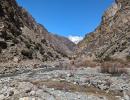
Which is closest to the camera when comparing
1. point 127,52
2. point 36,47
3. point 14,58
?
point 14,58

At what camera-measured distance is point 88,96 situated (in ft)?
64.4

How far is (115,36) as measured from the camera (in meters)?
107

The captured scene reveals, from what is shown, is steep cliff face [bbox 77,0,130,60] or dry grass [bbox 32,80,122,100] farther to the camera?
steep cliff face [bbox 77,0,130,60]

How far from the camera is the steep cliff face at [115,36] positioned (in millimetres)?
70719

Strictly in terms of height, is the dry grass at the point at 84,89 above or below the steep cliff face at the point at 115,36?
below

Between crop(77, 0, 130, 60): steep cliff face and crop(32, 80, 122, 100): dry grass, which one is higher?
crop(77, 0, 130, 60): steep cliff face

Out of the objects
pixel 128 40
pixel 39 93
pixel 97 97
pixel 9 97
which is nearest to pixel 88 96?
pixel 97 97

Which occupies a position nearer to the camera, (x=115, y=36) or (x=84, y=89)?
(x=84, y=89)

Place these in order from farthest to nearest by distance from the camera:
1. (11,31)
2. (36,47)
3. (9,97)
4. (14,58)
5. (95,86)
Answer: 1. (36,47)
2. (11,31)
3. (14,58)
4. (95,86)
5. (9,97)

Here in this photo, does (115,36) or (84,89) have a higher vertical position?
(115,36)

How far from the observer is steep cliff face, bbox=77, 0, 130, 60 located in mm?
70719

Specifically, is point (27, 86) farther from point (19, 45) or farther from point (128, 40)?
point (128, 40)

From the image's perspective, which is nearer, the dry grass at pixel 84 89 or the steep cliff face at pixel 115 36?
the dry grass at pixel 84 89

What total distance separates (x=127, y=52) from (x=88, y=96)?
44.9 meters
